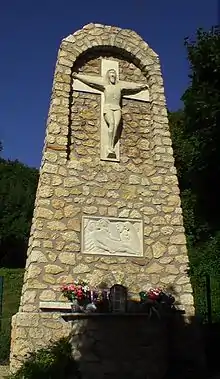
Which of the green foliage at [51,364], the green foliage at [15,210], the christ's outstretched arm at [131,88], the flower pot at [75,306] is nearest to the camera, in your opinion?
the green foliage at [51,364]

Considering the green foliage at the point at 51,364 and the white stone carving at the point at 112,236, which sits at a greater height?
the white stone carving at the point at 112,236

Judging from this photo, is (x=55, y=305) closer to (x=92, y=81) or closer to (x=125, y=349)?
(x=125, y=349)

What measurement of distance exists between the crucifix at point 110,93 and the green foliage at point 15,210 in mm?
18561

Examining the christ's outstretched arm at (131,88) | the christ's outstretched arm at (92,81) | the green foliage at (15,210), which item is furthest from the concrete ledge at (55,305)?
the green foliage at (15,210)

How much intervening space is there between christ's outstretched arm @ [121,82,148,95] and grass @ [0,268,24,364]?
538 centimetres

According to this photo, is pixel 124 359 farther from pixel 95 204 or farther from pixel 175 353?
pixel 95 204

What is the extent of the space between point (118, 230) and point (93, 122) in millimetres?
2190

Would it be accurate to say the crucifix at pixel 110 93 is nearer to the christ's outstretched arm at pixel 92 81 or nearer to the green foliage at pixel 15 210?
the christ's outstretched arm at pixel 92 81

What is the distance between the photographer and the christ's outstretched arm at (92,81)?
946 centimetres

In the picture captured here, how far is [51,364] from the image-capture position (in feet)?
22.9

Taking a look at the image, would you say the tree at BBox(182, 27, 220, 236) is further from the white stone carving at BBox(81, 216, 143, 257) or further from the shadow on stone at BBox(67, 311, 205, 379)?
the shadow on stone at BBox(67, 311, 205, 379)

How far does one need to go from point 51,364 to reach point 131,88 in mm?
5509

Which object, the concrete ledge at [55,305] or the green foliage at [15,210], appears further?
the green foliage at [15,210]

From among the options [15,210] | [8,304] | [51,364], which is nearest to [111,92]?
[51,364]
